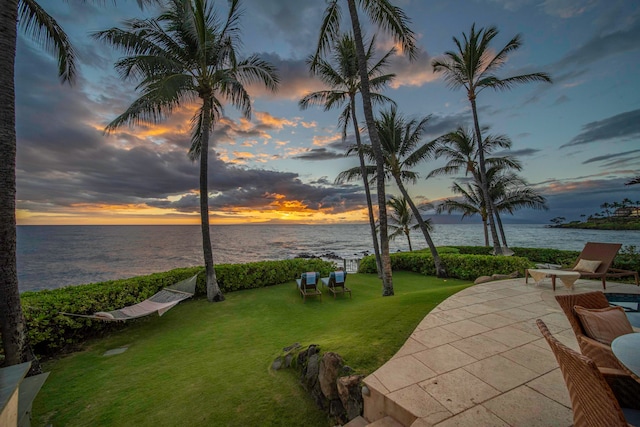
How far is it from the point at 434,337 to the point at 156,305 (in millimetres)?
6739

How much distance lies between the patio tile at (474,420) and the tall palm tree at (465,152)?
12873mm

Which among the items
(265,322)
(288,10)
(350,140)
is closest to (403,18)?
(288,10)

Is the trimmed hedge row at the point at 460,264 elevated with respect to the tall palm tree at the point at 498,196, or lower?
lower

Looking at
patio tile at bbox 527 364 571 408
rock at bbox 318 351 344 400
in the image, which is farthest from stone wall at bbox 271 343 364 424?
patio tile at bbox 527 364 571 408

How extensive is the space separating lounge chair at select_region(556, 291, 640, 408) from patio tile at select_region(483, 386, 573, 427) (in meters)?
0.45

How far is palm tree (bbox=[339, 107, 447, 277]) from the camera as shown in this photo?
38.5ft

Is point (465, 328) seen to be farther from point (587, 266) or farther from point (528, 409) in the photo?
point (587, 266)

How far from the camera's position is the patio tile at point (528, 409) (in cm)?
199

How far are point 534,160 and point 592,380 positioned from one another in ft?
55.9

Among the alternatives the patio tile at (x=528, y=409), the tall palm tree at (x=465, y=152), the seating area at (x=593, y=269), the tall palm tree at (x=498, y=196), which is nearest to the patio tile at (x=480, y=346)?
the patio tile at (x=528, y=409)

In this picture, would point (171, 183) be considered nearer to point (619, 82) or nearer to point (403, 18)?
point (403, 18)

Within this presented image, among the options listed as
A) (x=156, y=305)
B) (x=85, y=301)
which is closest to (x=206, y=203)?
(x=156, y=305)

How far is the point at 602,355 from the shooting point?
205cm

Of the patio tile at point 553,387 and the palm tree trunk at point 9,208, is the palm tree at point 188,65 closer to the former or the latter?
the palm tree trunk at point 9,208
